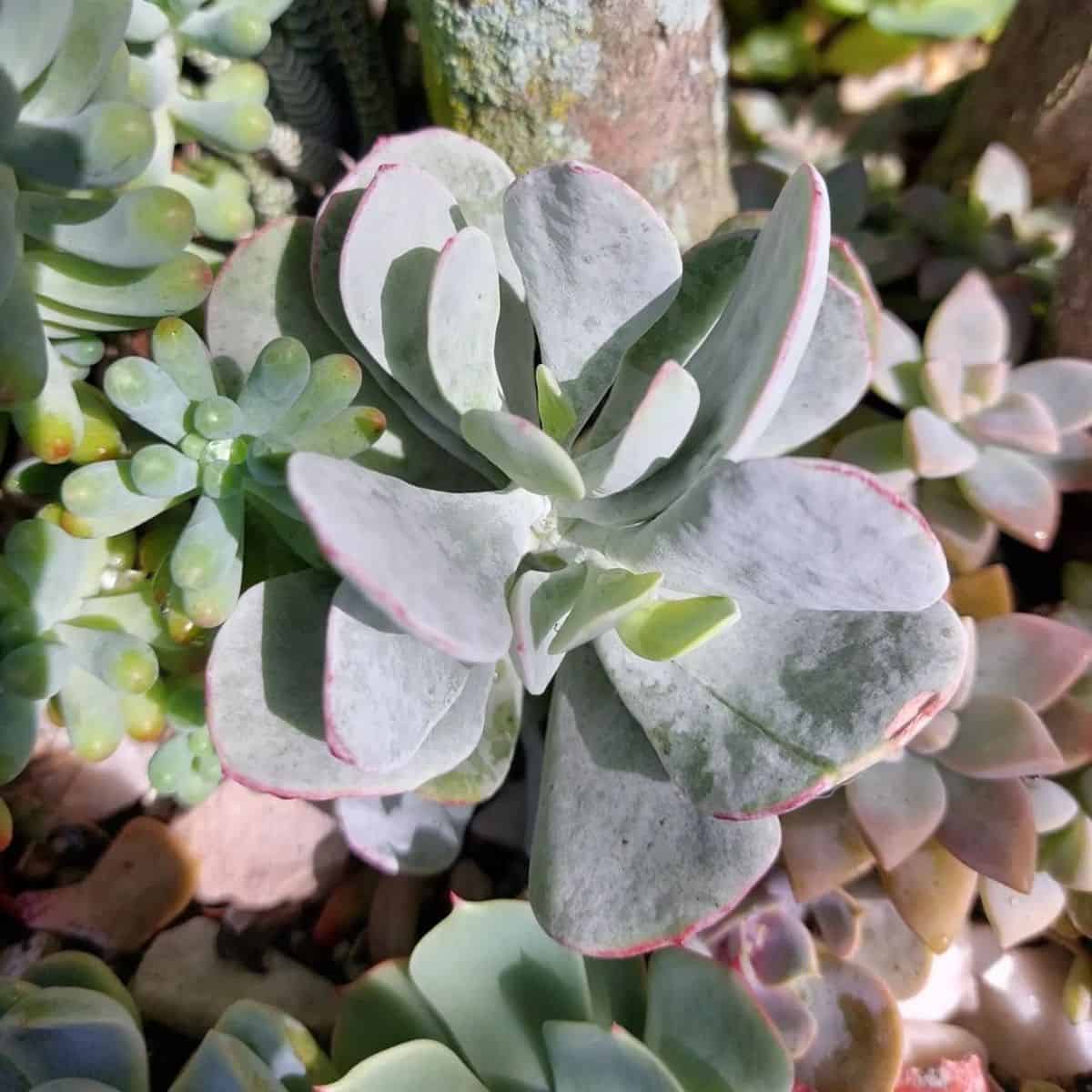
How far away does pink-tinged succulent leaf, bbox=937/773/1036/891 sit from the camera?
81cm

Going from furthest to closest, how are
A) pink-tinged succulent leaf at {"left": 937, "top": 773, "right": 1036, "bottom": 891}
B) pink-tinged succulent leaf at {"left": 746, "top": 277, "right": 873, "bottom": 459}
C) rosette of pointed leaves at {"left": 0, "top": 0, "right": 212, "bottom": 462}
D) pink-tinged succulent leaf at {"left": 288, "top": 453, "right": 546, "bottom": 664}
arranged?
pink-tinged succulent leaf at {"left": 937, "top": 773, "right": 1036, "bottom": 891}, pink-tinged succulent leaf at {"left": 746, "top": 277, "right": 873, "bottom": 459}, rosette of pointed leaves at {"left": 0, "top": 0, "right": 212, "bottom": 462}, pink-tinged succulent leaf at {"left": 288, "top": 453, "right": 546, "bottom": 664}

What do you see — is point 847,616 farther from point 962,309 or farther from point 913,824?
point 962,309

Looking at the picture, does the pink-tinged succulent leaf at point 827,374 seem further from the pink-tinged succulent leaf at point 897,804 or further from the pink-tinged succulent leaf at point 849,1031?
the pink-tinged succulent leaf at point 849,1031

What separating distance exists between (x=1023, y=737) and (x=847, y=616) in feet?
0.88

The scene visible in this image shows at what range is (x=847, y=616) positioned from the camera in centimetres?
67

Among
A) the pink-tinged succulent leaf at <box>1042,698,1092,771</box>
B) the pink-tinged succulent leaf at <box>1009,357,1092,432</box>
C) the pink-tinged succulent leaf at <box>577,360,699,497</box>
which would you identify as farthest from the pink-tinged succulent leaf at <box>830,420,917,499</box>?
the pink-tinged succulent leaf at <box>577,360,699,497</box>

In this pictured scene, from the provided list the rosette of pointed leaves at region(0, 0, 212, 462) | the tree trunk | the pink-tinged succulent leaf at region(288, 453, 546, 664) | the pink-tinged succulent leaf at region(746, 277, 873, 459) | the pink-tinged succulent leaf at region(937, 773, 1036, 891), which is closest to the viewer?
the pink-tinged succulent leaf at region(288, 453, 546, 664)

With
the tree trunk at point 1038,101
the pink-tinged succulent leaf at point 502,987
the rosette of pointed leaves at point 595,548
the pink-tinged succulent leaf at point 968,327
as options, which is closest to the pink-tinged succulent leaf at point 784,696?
the rosette of pointed leaves at point 595,548

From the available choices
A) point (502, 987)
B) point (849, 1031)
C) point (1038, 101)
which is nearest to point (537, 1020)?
point (502, 987)

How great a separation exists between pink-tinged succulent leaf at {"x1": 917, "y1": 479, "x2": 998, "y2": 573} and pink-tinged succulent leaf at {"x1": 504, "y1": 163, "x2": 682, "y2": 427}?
0.37m

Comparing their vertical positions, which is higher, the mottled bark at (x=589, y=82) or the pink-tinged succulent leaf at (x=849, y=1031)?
the mottled bark at (x=589, y=82)

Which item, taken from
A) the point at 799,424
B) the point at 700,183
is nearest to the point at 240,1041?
the point at 799,424

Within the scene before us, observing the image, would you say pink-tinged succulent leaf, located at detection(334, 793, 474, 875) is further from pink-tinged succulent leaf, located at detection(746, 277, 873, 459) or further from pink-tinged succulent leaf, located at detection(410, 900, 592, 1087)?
pink-tinged succulent leaf, located at detection(746, 277, 873, 459)

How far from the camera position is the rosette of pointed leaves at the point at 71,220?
593 millimetres
